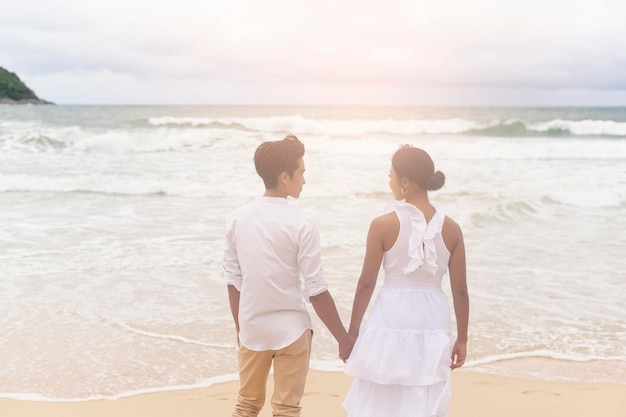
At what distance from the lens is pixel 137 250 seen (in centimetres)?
895

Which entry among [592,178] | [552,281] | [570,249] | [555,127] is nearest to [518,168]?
[592,178]

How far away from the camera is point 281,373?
300 cm

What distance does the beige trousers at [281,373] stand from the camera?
2.98 meters

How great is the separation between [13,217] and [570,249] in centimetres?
876

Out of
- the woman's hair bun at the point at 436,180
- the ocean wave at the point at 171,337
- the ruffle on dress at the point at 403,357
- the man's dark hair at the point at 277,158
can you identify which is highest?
the man's dark hair at the point at 277,158

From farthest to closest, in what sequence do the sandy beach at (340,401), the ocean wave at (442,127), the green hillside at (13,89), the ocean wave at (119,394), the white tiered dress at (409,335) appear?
the green hillside at (13,89)
the ocean wave at (442,127)
the ocean wave at (119,394)
the sandy beach at (340,401)
the white tiered dress at (409,335)

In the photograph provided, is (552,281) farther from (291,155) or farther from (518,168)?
Answer: (518,168)

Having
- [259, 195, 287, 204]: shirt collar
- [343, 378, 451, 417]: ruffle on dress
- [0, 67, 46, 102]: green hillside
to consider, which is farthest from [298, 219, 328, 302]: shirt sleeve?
[0, 67, 46, 102]: green hillside

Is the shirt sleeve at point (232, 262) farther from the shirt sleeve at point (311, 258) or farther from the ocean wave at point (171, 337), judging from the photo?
the ocean wave at point (171, 337)

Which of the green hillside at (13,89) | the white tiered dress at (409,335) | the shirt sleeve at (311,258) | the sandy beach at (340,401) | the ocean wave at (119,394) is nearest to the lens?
the shirt sleeve at (311,258)

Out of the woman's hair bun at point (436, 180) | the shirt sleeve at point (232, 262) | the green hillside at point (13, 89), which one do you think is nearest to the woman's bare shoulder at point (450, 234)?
the woman's hair bun at point (436, 180)

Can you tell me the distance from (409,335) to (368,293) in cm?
25

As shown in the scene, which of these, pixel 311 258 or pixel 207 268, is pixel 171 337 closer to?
pixel 207 268

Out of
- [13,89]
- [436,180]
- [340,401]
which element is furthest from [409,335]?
[13,89]
